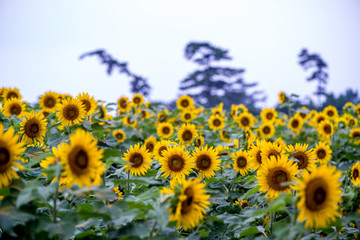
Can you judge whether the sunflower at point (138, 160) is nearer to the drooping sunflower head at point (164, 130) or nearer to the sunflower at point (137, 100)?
the drooping sunflower head at point (164, 130)

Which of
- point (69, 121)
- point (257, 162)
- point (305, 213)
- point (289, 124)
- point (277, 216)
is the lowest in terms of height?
point (277, 216)

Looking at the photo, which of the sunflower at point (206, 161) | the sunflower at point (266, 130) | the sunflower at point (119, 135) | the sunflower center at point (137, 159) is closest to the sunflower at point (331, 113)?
the sunflower at point (266, 130)

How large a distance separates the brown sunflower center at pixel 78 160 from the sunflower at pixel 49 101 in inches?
106

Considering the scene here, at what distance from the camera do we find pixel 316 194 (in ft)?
5.08

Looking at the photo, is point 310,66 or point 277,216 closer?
point 277,216

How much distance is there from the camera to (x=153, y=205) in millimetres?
1801

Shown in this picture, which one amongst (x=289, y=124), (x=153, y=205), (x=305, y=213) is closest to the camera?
(x=305, y=213)

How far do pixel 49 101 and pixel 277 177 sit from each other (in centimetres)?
315

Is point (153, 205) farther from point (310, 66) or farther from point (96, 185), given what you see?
point (310, 66)

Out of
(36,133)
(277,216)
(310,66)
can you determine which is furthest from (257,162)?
(310,66)

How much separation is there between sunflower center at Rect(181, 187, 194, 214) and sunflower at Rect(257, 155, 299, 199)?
2.00 feet

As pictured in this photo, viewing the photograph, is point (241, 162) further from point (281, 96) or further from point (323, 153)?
point (281, 96)

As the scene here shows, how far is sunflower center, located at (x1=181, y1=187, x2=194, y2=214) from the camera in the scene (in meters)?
1.68

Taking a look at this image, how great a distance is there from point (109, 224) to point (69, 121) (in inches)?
59.1
